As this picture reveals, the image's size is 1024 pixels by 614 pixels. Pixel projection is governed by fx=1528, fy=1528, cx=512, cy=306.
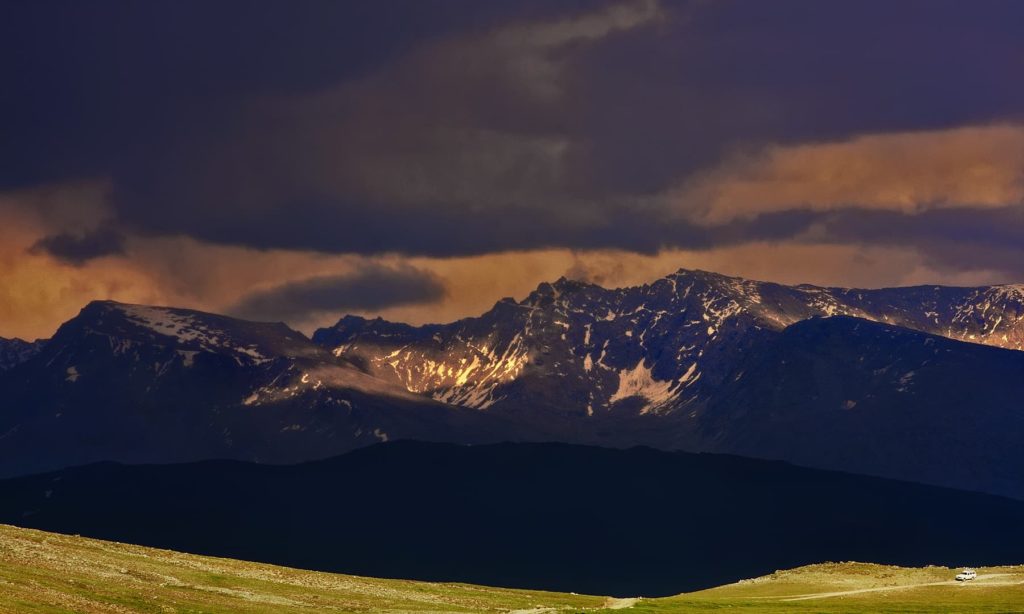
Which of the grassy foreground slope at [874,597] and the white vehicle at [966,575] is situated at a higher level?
the white vehicle at [966,575]

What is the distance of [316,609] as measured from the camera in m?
145

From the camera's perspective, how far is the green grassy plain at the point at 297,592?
5187 inches

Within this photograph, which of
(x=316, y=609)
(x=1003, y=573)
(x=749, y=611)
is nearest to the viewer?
(x=316, y=609)

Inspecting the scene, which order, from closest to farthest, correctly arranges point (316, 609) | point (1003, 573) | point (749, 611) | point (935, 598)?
1. point (316, 609)
2. point (749, 611)
3. point (935, 598)
4. point (1003, 573)

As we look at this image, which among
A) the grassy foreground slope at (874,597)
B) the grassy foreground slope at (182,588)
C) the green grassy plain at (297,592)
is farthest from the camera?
the grassy foreground slope at (874,597)

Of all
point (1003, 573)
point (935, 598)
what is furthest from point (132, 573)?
point (1003, 573)

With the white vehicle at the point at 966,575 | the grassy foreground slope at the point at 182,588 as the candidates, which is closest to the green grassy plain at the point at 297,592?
the grassy foreground slope at the point at 182,588

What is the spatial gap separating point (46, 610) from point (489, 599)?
72.2 metres

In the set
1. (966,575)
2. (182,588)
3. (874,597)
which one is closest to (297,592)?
(182,588)

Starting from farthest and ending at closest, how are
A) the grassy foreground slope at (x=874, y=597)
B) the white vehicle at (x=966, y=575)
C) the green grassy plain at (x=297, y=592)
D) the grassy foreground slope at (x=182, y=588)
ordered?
the white vehicle at (x=966, y=575), the grassy foreground slope at (x=874, y=597), the green grassy plain at (x=297, y=592), the grassy foreground slope at (x=182, y=588)

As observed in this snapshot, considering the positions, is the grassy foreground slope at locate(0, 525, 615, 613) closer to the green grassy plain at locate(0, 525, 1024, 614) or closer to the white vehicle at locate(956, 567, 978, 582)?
the green grassy plain at locate(0, 525, 1024, 614)

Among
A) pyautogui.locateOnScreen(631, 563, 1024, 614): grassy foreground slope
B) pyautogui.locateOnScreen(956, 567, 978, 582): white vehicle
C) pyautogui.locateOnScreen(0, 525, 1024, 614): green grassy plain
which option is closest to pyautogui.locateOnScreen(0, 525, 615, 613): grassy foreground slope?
pyautogui.locateOnScreen(0, 525, 1024, 614): green grassy plain

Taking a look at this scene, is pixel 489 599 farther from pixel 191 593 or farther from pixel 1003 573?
pixel 1003 573

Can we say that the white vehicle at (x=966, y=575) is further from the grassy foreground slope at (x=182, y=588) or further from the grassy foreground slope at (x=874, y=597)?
the grassy foreground slope at (x=182, y=588)
